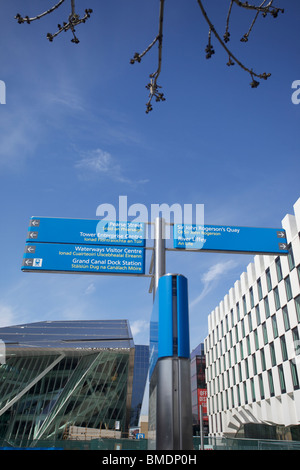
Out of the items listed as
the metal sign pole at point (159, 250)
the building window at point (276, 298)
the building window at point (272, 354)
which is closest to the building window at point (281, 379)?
the building window at point (272, 354)

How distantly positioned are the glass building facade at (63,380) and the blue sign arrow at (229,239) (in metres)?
20.9

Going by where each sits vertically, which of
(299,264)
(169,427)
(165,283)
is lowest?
(169,427)

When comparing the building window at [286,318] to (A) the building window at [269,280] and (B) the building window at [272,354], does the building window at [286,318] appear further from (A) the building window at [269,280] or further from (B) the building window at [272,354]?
(B) the building window at [272,354]

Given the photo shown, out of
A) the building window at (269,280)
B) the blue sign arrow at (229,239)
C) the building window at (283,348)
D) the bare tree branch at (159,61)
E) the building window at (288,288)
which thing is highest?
the building window at (269,280)

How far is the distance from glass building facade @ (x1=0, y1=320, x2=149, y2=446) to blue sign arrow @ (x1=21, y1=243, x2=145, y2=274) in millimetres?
20876

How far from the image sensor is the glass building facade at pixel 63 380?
30.2 meters

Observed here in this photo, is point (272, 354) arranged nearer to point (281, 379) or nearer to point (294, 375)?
point (281, 379)

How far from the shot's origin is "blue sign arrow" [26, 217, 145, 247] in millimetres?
9094

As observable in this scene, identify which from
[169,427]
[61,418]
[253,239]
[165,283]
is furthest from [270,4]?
[61,418]

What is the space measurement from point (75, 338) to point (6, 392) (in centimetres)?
923

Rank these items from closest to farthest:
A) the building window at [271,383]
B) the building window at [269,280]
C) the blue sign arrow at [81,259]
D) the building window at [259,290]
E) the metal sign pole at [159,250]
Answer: the metal sign pole at [159,250] < the blue sign arrow at [81,259] < the building window at [271,383] < the building window at [269,280] < the building window at [259,290]

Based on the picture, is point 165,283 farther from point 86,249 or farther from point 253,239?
point 253,239

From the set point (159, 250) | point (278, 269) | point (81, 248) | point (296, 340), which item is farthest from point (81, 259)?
point (278, 269)
